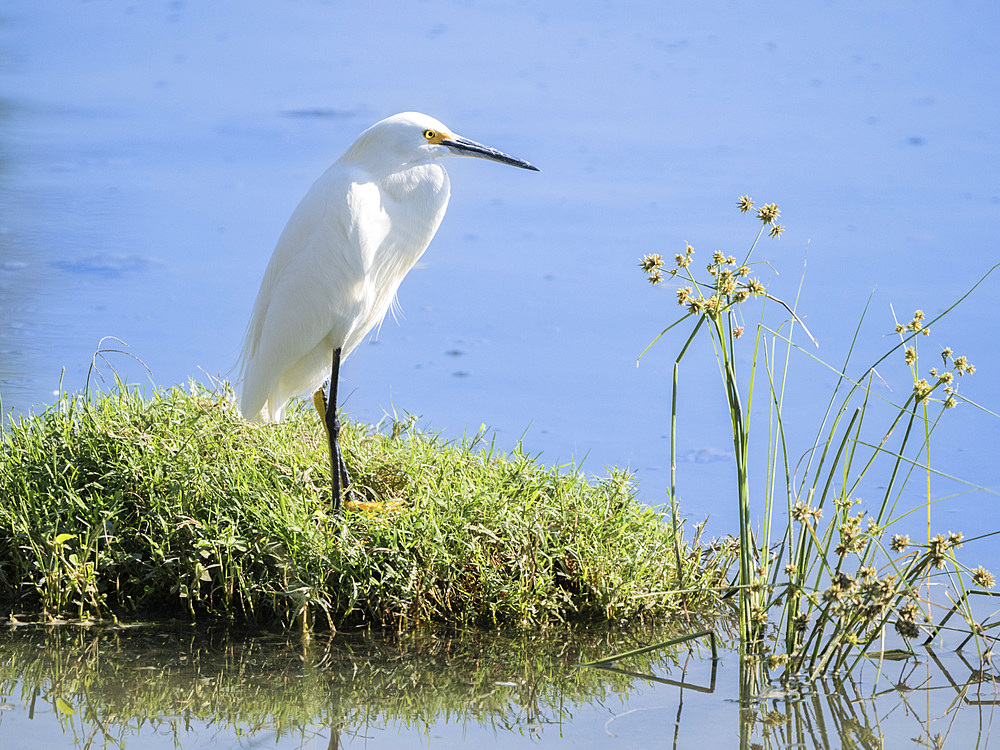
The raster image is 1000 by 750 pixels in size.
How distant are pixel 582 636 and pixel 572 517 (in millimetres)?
342

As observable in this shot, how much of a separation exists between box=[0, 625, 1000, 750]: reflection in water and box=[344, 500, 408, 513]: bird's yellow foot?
420 millimetres

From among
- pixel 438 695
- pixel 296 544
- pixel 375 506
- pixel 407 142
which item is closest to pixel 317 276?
pixel 407 142

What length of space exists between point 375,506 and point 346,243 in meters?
0.75

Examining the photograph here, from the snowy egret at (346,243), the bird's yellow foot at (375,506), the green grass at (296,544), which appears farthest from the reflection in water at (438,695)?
the snowy egret at (346,243)

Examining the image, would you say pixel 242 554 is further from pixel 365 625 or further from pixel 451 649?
pixel 451 649

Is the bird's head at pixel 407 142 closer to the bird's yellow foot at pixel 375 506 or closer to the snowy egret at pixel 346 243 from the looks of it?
the snowy egret at pixel 346 243

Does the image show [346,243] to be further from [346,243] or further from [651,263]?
[651,263]

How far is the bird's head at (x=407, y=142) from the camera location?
10.3ft

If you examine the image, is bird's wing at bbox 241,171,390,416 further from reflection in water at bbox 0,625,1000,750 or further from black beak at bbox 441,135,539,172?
reflection in water at bbox 0,625,1000,750

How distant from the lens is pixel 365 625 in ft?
8.84

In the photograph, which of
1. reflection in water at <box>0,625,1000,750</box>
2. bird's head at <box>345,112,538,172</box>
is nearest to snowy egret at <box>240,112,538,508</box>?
bird's head at <box>345,112,538,172</box>

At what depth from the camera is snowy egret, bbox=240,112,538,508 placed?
10.2ft

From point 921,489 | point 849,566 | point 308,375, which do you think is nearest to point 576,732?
point 849,566

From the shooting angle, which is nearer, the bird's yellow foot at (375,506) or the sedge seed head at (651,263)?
the sedge seed head at (651,263)
